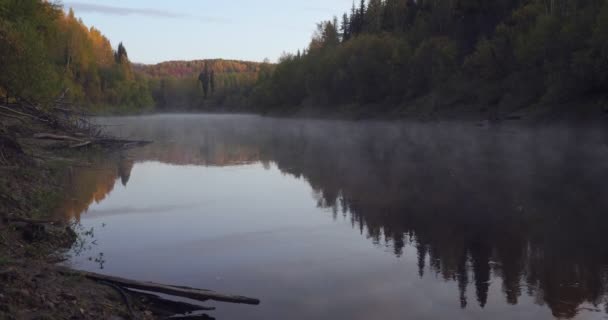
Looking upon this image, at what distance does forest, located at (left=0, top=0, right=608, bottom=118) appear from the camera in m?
38.0

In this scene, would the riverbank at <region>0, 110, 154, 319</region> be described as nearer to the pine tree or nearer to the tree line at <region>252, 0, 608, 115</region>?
the tree line at <region>252, 0, 608, 115</region>

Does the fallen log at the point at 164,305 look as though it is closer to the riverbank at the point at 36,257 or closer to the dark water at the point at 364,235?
the riverbank at the point at 36,257

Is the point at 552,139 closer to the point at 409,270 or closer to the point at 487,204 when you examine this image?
the point at 487,204

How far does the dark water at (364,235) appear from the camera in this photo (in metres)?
10.5

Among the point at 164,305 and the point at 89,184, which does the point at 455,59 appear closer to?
the point at 89,184

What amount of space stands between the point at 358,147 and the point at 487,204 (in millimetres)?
24250

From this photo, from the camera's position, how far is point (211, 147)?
46.2 metres

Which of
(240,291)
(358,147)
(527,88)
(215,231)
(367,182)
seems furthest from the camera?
(527,88)

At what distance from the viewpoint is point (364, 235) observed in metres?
15.2

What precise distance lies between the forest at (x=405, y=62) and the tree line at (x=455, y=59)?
0.15 m

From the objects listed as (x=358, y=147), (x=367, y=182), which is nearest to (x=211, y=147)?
(x=358, y=147)

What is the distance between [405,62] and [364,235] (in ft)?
264

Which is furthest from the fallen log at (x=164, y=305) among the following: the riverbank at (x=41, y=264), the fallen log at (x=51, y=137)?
the fallen log at (x=51, y=137)

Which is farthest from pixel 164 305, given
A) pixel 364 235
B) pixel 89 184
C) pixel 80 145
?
pixel 80 145
